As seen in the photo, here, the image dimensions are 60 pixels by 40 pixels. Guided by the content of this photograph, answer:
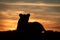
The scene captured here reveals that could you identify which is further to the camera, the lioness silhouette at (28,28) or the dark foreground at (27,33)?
the lioness silhouette at (28,28)

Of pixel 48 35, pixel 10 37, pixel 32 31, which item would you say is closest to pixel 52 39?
pixel 48 35

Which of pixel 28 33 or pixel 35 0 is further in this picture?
pixel 35 0

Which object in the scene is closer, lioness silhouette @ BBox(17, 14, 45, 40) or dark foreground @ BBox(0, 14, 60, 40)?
dark foreground @ BBox(0, 14, 60, 40)

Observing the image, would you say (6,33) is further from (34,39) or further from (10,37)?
(34,39)

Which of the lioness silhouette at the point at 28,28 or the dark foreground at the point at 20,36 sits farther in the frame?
the lioness silhouette at the point at 28,28

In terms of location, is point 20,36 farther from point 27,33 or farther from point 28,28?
point 28,28

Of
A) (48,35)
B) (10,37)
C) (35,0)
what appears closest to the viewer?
(10,37)

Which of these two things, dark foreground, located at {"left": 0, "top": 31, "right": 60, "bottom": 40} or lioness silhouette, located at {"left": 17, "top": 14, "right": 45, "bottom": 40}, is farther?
lioness silhouette, located at {"left": 17, "top": 14, "right": 45, "bottom": 40}

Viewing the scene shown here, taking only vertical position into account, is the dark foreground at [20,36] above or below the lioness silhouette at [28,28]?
below

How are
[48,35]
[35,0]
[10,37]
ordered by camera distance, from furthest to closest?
[35,0] → [48,35] → [10,37]

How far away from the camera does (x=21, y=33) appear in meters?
7.50

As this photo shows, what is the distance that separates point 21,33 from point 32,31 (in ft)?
1.16

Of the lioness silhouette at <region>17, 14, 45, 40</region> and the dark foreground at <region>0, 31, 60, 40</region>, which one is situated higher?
the lioness silhouette at <region>17, 14, 45, 40</region>

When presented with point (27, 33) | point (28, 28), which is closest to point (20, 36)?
point (27, 33)
